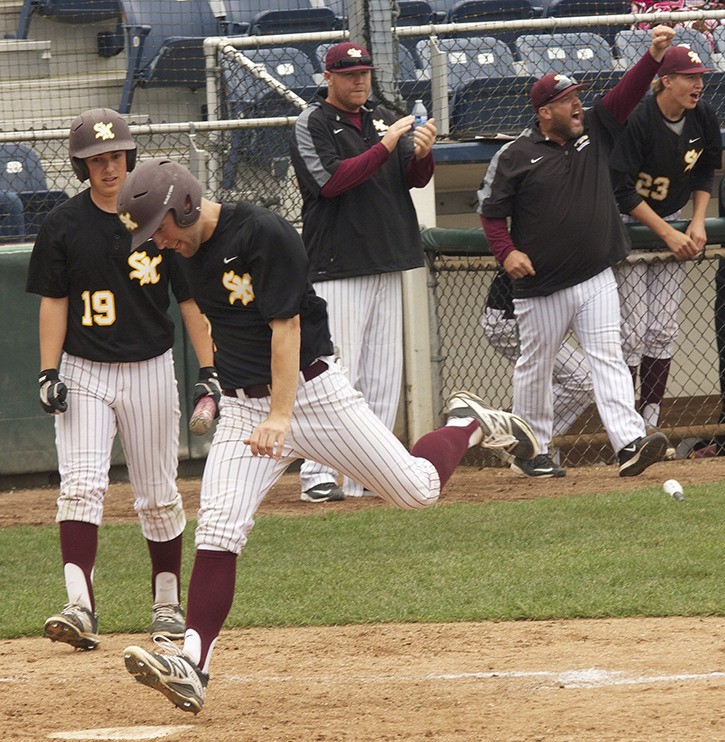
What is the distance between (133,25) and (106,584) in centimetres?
558

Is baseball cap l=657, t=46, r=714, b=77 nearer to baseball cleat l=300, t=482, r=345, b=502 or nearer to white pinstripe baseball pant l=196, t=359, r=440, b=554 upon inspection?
baseball cleat l=300, t=482, r=345, b=502

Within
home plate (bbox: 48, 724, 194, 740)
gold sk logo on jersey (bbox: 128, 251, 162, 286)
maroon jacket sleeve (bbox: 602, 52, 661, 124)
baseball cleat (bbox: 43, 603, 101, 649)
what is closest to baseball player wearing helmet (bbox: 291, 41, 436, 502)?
maroon jacket sleeve (bbox: 602, 52, 661, 124)

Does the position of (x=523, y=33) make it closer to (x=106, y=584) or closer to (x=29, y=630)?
(x=106, y=584)

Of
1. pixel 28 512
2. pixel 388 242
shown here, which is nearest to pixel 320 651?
pixel 388 242

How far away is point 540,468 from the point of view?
703 cm

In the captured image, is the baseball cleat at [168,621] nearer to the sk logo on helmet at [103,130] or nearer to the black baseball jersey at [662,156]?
the sk logo on helmet at [103,130]

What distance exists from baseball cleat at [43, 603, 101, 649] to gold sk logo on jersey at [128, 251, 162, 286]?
1127 mm

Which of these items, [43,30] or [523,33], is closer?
[523,33]

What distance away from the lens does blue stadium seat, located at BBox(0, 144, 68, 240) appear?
7.97 metres

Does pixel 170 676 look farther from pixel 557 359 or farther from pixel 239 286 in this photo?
pixel 557 359

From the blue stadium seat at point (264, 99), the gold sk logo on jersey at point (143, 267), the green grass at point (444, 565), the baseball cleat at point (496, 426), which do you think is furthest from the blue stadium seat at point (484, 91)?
the gold sk logo on jersey at point (143, 267)

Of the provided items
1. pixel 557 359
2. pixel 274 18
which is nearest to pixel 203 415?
pixel 557 359

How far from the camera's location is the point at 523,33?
8.55 metres

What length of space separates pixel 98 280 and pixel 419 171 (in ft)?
8.14
